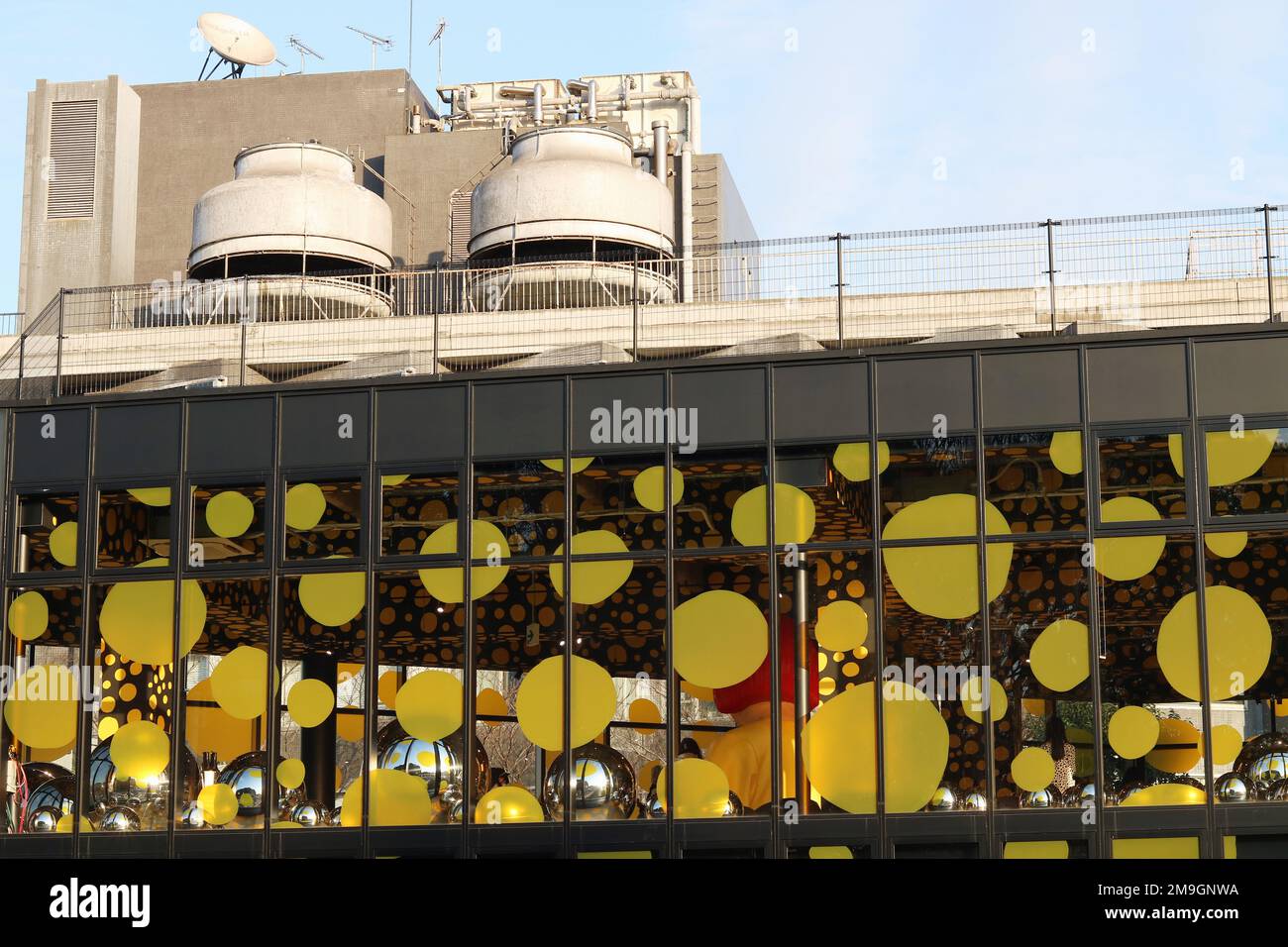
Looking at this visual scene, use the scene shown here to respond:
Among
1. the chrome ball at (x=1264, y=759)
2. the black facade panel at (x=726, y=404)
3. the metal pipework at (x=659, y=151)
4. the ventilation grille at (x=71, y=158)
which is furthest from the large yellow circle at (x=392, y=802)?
the ventilation grille at (x=71, y=158)

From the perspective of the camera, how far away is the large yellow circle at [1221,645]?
25734mm

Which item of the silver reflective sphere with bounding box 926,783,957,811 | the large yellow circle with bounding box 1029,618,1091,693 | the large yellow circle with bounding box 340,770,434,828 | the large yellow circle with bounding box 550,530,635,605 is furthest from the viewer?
the large yellow circle with bounding box 550,530,635,605

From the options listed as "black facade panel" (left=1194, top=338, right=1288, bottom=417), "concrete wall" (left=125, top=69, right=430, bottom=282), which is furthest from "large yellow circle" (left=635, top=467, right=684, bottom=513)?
→ "concrete wall" (left=125, top=69, right=430, bottom=282)

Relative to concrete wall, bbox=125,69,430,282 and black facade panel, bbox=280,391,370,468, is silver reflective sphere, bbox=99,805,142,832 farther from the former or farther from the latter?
concrete wall, bbox=125,69,430,282

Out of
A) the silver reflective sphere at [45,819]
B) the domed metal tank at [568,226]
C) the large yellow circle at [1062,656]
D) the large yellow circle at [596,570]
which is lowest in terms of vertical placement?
the silver reflective sphere at [45,819]

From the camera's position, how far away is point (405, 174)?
157 feet

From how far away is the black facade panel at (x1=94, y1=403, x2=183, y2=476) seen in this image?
1157 inches

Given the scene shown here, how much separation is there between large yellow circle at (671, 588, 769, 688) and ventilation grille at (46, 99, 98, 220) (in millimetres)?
27942

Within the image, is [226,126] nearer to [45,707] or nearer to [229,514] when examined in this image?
[229,514]

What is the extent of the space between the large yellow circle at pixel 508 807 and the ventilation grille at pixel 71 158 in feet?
90.2

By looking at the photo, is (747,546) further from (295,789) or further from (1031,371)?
(295,789)

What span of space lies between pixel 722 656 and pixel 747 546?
68.7 inches

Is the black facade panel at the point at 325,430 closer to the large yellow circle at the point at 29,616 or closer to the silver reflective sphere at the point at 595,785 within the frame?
the large yellow circle at the point at 29,616

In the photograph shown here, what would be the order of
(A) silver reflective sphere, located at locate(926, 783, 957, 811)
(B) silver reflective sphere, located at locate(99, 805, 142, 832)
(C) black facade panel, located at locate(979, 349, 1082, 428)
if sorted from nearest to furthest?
1. (A) silver reflective sphere, located at locate(926, 783, 957, 811)
2. (C) black facade panel, located at locate(979, 349, 1082, 428)
3. (B) silver reflective sphere, located at locate(99, 805, 142, 832)
